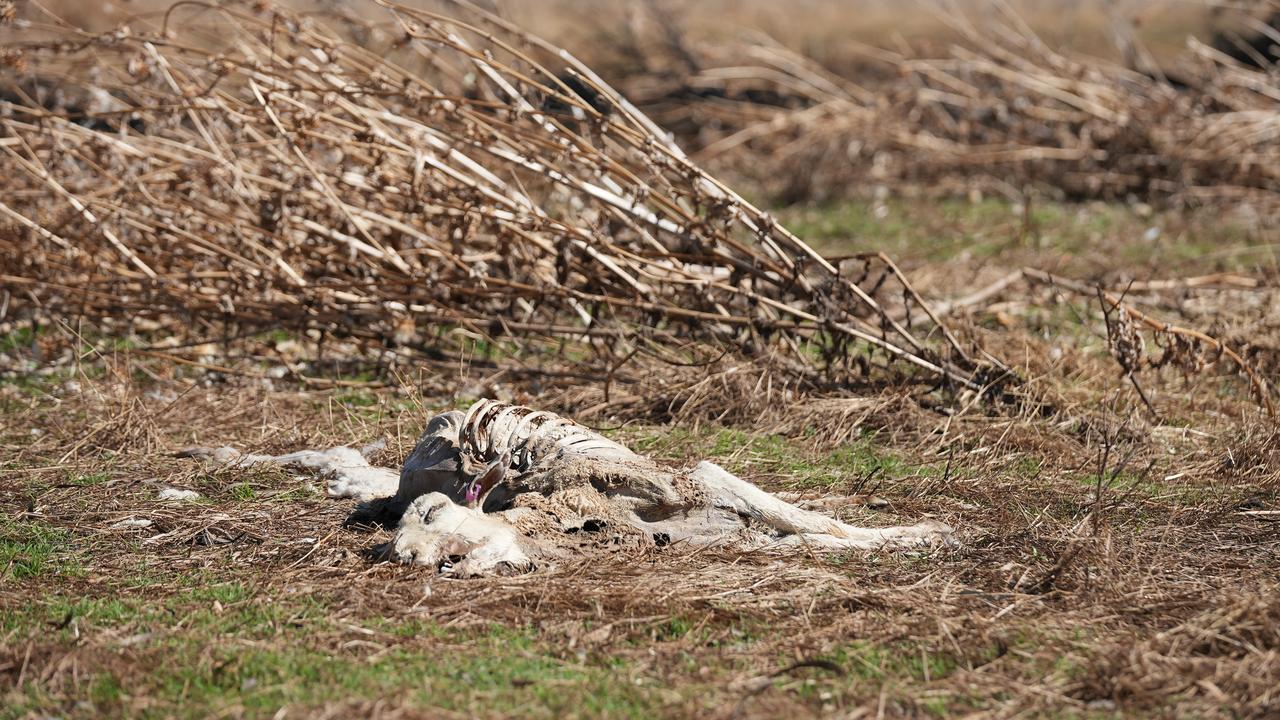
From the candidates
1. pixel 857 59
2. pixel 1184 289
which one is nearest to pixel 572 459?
pixel 1184 289

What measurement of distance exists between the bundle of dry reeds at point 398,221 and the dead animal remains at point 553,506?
159cm

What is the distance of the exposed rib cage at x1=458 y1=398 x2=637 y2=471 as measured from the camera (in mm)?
4105

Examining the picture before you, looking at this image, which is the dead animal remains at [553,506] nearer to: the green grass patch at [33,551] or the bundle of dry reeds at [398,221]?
the green grass patch at [33,551]

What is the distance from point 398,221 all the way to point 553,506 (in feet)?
9.27

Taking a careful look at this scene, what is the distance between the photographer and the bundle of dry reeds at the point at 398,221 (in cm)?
559

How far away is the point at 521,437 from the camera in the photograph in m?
4.21

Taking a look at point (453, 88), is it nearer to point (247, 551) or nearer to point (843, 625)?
point (247, 551)

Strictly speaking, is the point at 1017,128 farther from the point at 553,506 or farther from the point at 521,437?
the point at 553,506

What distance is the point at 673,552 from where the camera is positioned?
3830mm

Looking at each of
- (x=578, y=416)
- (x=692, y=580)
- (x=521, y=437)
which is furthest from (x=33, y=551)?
(x=578, y=416)

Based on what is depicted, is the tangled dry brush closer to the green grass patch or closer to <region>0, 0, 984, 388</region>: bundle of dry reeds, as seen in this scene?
<region>0, 0, 984, 388</region>: bundle of dry reeds

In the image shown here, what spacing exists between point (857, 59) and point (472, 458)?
11.0 meters

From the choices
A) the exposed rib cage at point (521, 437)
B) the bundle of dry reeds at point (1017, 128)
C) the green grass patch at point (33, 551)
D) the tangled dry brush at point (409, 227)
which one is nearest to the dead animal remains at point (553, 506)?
the exposed rib cage at point (521, 437)

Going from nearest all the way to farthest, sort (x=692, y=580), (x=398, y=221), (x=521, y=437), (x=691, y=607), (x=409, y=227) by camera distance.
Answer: (x=691, y=607) → (x=692, y=580) → (x=521, y=437) → (x=409, y=227) → (x=398, y=221)
